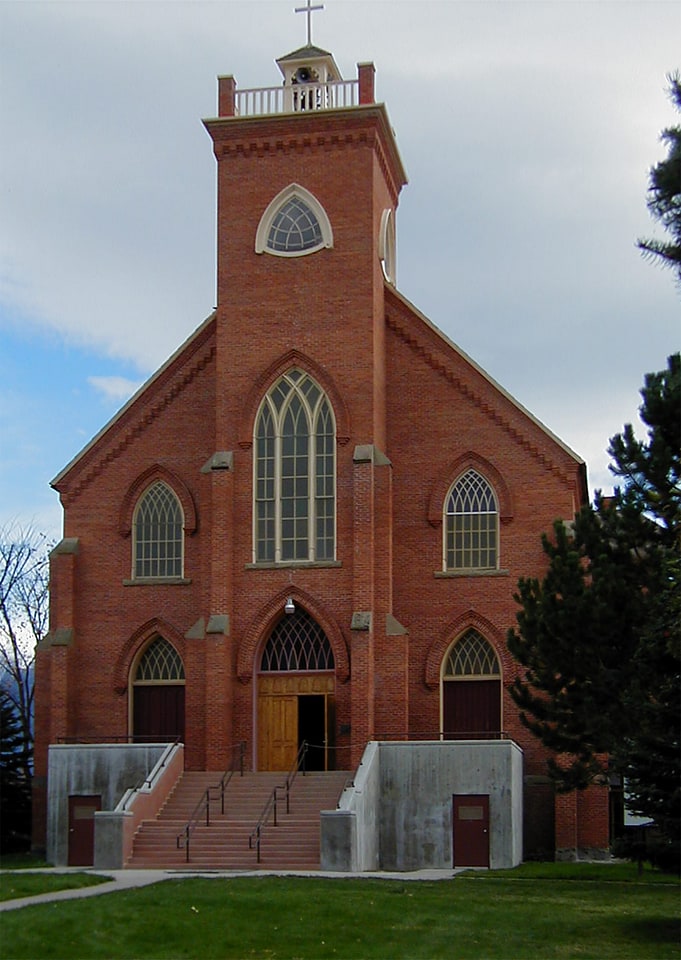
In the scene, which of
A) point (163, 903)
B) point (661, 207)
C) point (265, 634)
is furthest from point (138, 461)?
point (661, 207)

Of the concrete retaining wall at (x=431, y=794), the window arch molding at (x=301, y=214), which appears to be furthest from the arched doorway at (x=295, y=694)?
the window arch molding at (x=301, y=214)

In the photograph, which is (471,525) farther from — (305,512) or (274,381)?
(274,381)

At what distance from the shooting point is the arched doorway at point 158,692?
1411 inches

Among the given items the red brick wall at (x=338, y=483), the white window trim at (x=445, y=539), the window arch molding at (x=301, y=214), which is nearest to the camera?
the red brick wall at (x=338, y=483)

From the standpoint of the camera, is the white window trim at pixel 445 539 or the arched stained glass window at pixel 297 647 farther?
the white window trim at pixel 445 539

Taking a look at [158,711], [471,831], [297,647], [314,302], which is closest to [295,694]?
[297,647]

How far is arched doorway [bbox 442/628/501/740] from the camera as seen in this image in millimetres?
34406

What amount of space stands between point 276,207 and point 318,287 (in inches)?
91.3

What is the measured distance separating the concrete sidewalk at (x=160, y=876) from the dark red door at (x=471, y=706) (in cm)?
548

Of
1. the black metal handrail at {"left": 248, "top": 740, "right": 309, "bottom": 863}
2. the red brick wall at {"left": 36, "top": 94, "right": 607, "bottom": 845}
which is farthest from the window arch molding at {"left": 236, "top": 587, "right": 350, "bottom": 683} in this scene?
the black metal handrail at {"left": 248, "top": 740, "right": 309, "bottom": 863}

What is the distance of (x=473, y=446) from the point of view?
35.4 m

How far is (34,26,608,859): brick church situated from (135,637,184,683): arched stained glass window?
5cm

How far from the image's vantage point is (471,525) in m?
35.1

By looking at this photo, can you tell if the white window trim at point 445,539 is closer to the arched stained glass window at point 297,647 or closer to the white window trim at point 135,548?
the arched stained glass window at point 297,647
